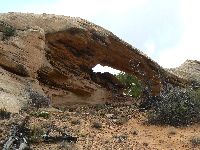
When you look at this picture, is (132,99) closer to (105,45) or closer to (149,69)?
(149,69)

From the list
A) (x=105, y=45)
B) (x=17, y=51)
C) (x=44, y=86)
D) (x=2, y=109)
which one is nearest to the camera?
(x=2, y=109)

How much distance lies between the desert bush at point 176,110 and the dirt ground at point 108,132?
0.39 meters

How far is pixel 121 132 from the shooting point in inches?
635

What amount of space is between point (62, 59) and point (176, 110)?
658 centimetres

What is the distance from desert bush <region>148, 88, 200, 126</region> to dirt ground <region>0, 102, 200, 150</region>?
15.3 inches

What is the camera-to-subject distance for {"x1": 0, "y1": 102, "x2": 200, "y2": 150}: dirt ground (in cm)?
1412

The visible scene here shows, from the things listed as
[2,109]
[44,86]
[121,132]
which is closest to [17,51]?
[44,86]

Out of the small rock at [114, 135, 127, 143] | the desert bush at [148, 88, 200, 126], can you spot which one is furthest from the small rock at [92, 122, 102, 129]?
the desert bush at [148, 88, 200, 126]

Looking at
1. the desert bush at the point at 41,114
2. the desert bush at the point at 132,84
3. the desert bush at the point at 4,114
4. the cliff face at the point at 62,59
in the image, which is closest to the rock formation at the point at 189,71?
the cliff face at the point at 62,59

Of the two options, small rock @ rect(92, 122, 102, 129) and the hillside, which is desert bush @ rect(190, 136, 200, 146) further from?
small rock @ rect(92, 122, 102, 129)

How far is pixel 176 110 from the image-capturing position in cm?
1791

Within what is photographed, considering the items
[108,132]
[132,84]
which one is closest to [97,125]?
[108,132]

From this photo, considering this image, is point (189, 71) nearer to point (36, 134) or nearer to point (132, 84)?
point (132, 84)

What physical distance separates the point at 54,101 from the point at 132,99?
616 cm
